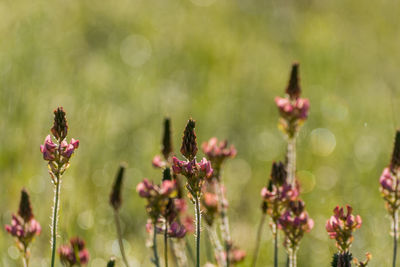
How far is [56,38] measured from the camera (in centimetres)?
655

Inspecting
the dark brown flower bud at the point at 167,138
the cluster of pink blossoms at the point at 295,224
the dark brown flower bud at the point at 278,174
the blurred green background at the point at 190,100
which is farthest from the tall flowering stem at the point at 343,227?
the blurred green background at the point at 190,100

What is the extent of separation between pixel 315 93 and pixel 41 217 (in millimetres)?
3627

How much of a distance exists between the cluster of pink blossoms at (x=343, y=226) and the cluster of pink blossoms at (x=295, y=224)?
0.44 feet

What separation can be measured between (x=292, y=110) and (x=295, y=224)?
0.53m

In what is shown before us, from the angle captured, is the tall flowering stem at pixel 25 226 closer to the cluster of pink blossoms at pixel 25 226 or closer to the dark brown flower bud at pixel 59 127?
the cluster of pink blossoms at pixel 25 226

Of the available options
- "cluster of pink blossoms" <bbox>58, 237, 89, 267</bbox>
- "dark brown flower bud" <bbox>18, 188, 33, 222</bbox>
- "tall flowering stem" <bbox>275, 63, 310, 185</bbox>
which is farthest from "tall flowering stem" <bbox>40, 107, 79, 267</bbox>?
"tall flowering stem" <bbox>275, 63, 310, 185</bbox>

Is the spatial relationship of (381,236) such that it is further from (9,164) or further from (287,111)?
(9,164)

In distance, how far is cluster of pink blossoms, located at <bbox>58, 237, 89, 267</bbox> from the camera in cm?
214

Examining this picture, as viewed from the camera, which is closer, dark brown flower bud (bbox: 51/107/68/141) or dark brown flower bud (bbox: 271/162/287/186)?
dark brown flower bud (bbox: 51/107/68/141)

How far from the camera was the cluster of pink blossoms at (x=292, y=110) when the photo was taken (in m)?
2.34

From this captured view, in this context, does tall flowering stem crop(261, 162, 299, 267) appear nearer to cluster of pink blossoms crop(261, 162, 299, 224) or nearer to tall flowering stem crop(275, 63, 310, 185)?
cluster of pink blossoms crop(261, 162, 299, 224)

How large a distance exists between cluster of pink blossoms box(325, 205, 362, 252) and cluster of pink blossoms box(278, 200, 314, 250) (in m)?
0.13

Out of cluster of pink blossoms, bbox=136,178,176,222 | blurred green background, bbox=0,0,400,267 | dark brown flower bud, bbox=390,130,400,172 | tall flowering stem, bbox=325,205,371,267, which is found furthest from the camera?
blurred green background, bbox=0,0,400,267

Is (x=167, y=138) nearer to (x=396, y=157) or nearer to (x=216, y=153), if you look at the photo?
(x=216, y=153)
